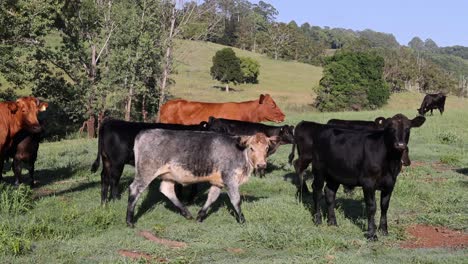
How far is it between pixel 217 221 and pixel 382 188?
8.93ft

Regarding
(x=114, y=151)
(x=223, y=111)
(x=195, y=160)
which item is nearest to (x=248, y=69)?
(x=223, y=111)

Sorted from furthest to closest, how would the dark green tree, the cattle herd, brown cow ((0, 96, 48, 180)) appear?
the dark green tree < brown cow ((0, 96, 48, 180)) < the cattle herd

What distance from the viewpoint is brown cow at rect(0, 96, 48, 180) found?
1030 centimetres

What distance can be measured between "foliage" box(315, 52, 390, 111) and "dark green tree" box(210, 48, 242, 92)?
38.5 feet

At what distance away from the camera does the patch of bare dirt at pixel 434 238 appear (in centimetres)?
832

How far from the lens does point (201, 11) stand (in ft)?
115

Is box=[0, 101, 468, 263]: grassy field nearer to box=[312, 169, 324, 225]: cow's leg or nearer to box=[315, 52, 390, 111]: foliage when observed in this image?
box=[312, 169, 324, 225]: cow's leg

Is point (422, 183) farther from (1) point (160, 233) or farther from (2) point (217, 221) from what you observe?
(1) point (160, 233)

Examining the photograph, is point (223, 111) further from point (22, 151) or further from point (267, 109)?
point (22, 151)

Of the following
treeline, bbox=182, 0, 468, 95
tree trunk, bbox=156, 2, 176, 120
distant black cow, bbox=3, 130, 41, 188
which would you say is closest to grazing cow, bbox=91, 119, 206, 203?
distant black cow, bbox=3, 130, 41, 188

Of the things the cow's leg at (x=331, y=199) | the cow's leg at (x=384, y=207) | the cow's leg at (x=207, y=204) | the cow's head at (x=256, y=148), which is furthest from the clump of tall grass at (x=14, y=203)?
the cow's leg at (x=384, y=207)

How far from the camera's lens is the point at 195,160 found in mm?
9164

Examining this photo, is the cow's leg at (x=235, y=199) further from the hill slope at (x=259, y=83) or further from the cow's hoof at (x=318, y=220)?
the hill slope at (x=259, y=83)

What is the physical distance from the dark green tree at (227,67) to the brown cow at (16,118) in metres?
62.5
